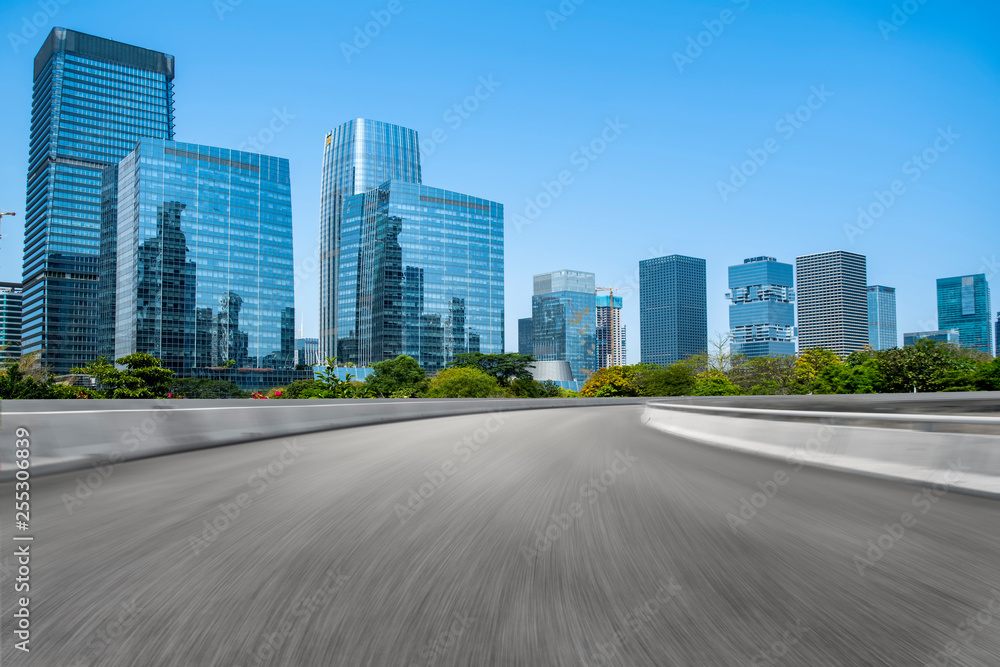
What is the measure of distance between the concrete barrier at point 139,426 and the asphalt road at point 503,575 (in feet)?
4.56

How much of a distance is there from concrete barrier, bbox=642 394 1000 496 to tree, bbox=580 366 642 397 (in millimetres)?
90814

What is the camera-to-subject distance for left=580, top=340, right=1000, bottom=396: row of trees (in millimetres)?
58031

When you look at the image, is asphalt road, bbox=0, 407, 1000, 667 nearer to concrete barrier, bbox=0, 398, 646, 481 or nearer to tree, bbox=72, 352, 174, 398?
concrete barrier, bbox=0, 398, 646, 481

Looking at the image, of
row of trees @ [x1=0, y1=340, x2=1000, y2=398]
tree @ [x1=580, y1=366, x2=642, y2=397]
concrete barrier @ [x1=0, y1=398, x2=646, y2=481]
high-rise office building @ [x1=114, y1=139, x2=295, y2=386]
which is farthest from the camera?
high-rise office building @ [x1=114, y1=139, x2=295, y2=386]

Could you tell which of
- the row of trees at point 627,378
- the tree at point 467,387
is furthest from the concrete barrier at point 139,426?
the tree at point 467,387

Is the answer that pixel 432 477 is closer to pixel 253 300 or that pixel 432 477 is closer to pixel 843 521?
pixel 843 521

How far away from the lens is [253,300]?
19475cm

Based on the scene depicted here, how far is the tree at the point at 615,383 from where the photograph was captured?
10488cm

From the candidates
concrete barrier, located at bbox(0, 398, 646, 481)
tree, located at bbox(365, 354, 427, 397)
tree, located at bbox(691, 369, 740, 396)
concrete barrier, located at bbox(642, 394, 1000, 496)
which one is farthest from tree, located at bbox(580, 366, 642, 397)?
concrete barrier, located at bbox(642, 394, 1000, 496)

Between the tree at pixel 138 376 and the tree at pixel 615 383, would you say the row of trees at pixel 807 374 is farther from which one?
the tree at pixel 138 376

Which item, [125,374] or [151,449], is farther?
[125,374]

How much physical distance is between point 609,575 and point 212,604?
6.80 ft

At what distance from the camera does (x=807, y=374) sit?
108 meters

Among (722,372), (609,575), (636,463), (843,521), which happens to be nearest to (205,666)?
(609,575)
